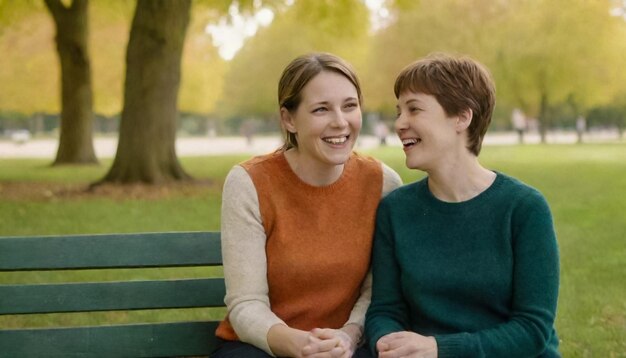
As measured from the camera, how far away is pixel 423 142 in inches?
130

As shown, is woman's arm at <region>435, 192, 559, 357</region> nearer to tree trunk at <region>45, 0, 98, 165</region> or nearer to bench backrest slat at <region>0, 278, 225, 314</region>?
bench backrest slat at <region>0, 278, 225, 314</region>

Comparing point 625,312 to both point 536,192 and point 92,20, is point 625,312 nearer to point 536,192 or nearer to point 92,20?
point 536,192

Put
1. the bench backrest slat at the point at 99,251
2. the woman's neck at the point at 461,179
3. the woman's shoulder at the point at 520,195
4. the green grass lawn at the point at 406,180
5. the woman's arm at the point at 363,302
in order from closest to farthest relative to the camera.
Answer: the woman's shoulder at the point at 520,195 < the woman's neck at the point at 461,179 < the woman's arm at the point at 363,302 < the bench backrest slat at the point at 99,251 < the green grass lawn at the point at 406,180

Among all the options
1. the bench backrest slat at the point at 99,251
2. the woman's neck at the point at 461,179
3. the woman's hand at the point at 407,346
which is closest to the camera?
the woman's hand at the point at 407,346

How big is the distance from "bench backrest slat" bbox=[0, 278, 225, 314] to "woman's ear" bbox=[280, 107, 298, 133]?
2.33ft

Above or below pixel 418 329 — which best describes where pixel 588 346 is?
below

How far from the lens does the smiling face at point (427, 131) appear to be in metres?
3.26

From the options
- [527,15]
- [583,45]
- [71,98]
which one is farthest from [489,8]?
[71,98]

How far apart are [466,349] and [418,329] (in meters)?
0.31

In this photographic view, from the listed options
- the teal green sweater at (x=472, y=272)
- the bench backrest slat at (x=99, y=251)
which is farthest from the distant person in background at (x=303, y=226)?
the bench backrest slat at (x=99, y=251)

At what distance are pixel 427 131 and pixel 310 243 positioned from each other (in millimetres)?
590

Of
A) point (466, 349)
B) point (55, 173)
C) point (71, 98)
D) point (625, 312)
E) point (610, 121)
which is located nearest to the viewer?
point (466, 349)

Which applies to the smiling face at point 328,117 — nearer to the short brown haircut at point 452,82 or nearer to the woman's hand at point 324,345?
the short brown haircut at point 452,82

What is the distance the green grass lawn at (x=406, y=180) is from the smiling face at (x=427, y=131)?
2.90m
